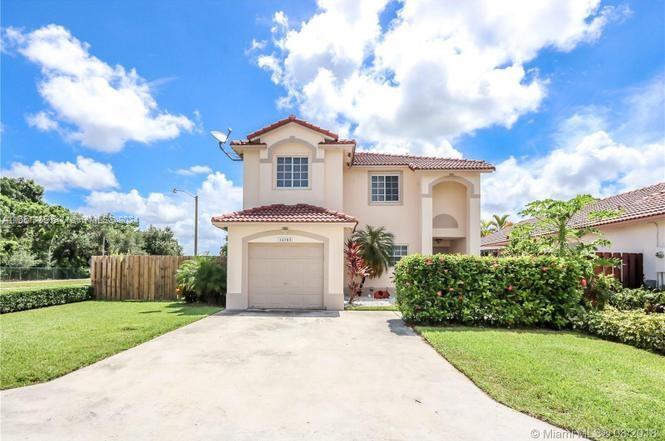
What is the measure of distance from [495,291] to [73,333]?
11833mm

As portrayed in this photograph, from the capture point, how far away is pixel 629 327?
856 cm

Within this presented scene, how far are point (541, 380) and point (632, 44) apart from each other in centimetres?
1066

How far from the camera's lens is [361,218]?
60.6 feet

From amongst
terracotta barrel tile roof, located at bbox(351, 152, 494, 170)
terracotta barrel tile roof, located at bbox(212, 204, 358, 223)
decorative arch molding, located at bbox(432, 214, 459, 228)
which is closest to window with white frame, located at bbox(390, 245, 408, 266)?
decorative arch molding, located at bbox(432, 214, 459, 228)

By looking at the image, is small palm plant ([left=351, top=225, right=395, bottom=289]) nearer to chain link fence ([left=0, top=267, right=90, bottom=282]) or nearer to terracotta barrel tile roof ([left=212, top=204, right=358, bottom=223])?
terracotta barrel tile roof ([left=212, top=204, right=358, bottom=223])

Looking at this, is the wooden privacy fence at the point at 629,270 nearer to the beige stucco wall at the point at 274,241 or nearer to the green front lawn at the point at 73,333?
the beige stucco wall at the point at 274,241

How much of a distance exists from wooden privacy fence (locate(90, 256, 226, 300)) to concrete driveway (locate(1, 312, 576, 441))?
381 inches

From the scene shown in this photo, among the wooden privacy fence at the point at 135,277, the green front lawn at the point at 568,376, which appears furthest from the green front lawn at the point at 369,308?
the wooden privacy fence at the point at 135,277

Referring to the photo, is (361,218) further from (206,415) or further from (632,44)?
(206,415)

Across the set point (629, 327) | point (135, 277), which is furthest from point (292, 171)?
point (629, 327)

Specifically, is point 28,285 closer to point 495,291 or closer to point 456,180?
point 456,180

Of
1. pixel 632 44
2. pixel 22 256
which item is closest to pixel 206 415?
pixel 632 44

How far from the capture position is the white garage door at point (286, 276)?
14000mm

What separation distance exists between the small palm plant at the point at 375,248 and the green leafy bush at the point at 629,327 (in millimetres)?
8415
